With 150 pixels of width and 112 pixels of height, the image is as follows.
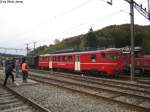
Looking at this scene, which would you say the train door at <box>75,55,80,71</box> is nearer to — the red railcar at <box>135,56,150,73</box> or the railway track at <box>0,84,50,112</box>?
the red railcar at <box>135,56,150,73</box>

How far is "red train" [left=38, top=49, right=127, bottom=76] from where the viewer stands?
64.7 feet

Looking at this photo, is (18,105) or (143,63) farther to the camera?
(143,63)

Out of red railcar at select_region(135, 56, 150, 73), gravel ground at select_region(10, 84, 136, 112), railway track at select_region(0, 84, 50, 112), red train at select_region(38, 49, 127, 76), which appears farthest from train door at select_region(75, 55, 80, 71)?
railway track at select_region(0, 84, 50, 112)

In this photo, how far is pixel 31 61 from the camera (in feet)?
138

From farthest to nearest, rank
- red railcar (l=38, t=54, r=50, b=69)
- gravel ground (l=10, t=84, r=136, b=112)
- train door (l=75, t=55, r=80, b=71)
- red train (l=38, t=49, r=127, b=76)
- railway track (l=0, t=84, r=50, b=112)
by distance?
red railcar (l=38, t=54, r=50, b=69) → train door (l=75, t=55, r=80, b=71) → red train (l=38, t=49, r=127, b=76) → gravel ground (l=10, t=84, r=136, b=112) → railway track (l=0, t=84, r=50, b=112)

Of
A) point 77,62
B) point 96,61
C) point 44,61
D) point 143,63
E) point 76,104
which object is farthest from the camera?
point 44,61

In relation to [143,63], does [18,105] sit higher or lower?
lower

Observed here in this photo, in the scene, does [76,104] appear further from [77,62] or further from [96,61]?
[77,62]

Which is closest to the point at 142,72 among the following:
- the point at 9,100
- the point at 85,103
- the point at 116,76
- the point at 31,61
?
the point at 116,76

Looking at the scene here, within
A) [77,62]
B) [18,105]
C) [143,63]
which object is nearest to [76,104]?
[18,105]

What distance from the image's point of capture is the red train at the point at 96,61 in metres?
19.7

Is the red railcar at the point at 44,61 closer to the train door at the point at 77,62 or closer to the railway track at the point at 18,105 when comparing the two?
the train door at the point at 77,62

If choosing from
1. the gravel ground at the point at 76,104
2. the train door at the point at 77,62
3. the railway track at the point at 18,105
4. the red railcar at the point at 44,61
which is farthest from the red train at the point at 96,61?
the railway track at the point at 18,105

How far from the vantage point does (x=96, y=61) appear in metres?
20.9
